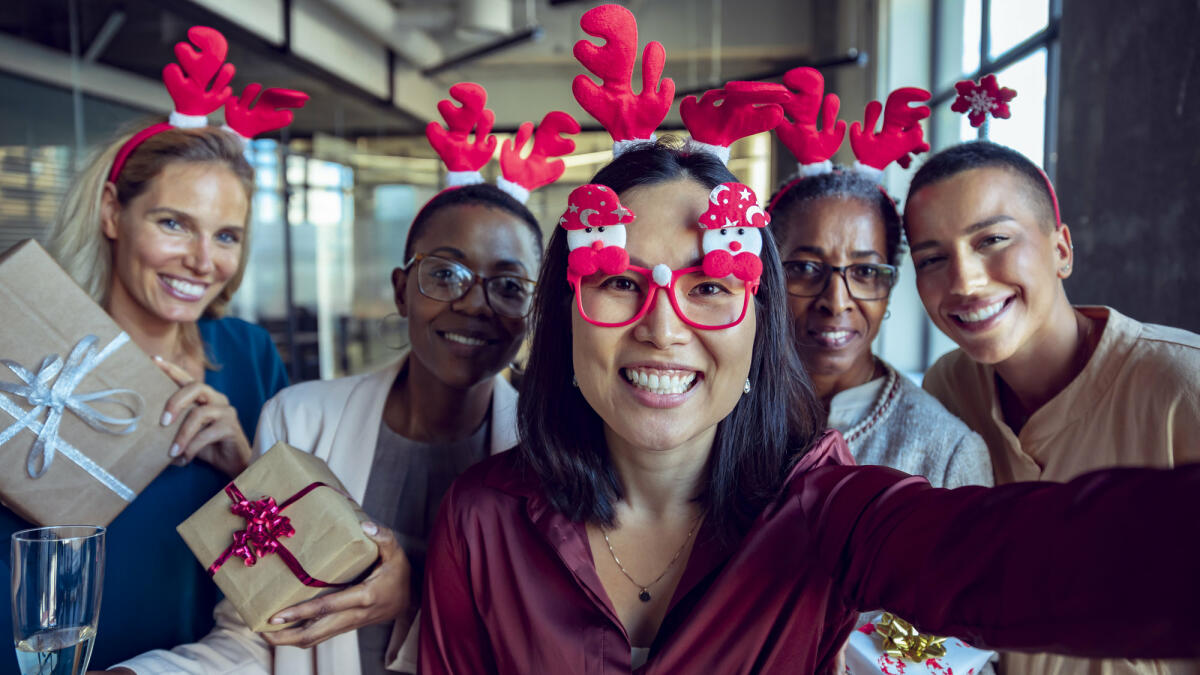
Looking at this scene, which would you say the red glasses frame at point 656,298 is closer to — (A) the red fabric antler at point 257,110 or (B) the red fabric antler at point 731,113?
(B) the red fabric antler at point 731,113

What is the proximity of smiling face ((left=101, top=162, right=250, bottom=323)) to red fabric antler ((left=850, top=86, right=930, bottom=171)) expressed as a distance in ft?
5.59

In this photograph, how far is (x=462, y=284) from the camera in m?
1.97

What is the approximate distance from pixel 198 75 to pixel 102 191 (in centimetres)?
38

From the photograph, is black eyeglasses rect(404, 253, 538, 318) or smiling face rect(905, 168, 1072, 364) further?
black eyeglasses rect(404, 253, 538, 318)

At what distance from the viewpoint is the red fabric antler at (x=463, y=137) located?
2127 mm

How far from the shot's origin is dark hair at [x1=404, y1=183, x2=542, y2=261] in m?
2.07

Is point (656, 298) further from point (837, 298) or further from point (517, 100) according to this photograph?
point (517, 100)

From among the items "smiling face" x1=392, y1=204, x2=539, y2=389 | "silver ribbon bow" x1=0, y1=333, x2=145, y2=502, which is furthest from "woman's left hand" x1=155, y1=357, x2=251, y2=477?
"smiling face" x1=392, y1=204, x2=539, y2=389

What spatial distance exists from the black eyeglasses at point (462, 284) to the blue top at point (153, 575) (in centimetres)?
69

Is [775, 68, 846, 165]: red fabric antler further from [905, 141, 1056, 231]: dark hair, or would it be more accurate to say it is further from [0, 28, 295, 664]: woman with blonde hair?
[0, 28, 295, 664]: woman with blonde hair

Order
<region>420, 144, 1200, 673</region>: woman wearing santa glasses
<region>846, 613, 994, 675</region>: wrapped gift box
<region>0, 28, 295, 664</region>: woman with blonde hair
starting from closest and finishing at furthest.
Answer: <region>420, 144, 1200, 673</region>: woman wearing santa glasses, <region>846, 613, 994, 675</region>: wrapped gift box, <region>0, 28, 295, 664</region>: woman with blonde hair

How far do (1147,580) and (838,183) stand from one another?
60.7 inches

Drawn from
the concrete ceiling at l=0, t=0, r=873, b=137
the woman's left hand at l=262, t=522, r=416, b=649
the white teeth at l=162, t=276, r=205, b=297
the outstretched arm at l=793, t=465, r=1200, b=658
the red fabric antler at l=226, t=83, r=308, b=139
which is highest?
the concrete ceiling at l=0, t=0, r=873, b=137

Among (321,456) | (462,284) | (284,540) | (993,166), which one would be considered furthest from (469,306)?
(993,166)
